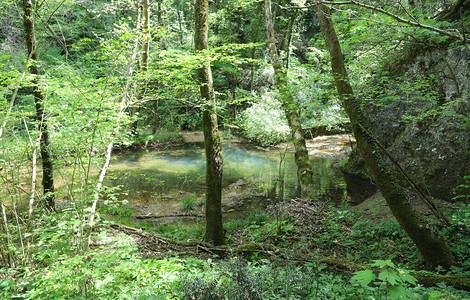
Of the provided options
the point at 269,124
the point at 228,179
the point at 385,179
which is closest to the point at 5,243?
the point at 385,179

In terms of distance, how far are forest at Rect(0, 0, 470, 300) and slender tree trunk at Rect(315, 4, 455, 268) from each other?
0.06 feet

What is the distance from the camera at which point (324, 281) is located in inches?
118

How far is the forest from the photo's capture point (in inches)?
109

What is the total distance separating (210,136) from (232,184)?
5744mm

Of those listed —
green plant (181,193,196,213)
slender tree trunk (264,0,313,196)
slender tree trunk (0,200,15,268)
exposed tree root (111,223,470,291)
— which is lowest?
green plant (181,193,196,213)

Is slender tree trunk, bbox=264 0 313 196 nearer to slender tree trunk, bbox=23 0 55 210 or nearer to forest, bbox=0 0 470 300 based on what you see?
forest, bbox=0 0 470 300

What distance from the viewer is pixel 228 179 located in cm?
1074

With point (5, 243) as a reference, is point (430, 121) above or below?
above

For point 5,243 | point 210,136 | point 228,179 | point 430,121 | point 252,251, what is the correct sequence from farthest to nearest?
point 228,179
point 430,121
point 210,136
point 252,251
point 5,243

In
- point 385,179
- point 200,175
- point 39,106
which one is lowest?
point 200,175

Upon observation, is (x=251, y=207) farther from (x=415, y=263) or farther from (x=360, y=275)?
(x=360, y=275)

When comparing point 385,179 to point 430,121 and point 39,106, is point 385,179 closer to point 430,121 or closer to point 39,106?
point 430,121

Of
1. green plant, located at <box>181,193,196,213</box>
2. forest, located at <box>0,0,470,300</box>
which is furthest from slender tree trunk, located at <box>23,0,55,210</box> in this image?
green plant, located at <box>181,193,196,213</box>

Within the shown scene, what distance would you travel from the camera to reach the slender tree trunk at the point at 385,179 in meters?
3.51
